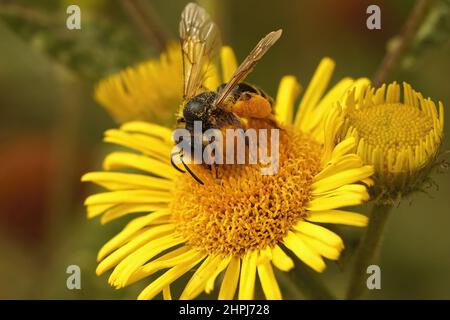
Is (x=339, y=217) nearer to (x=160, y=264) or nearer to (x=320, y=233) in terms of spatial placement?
(x=320, y=233)

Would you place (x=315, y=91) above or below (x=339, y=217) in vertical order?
above

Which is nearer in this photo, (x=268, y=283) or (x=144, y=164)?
(x=268, y=283)

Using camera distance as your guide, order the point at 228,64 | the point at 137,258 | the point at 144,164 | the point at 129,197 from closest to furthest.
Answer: the point at 137,258 → the point at 129,197 → the point at 144,164 → the point at 228,64

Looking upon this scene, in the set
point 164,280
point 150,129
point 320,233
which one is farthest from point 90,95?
point 320,233

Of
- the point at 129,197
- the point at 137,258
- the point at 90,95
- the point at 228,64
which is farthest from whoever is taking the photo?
the point at 90,95

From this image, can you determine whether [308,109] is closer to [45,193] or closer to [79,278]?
[79,278]

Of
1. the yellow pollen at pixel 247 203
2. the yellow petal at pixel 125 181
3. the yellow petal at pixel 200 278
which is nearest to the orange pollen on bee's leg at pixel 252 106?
the yellow pollen at pixel 247 203

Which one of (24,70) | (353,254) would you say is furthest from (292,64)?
(353,254)
